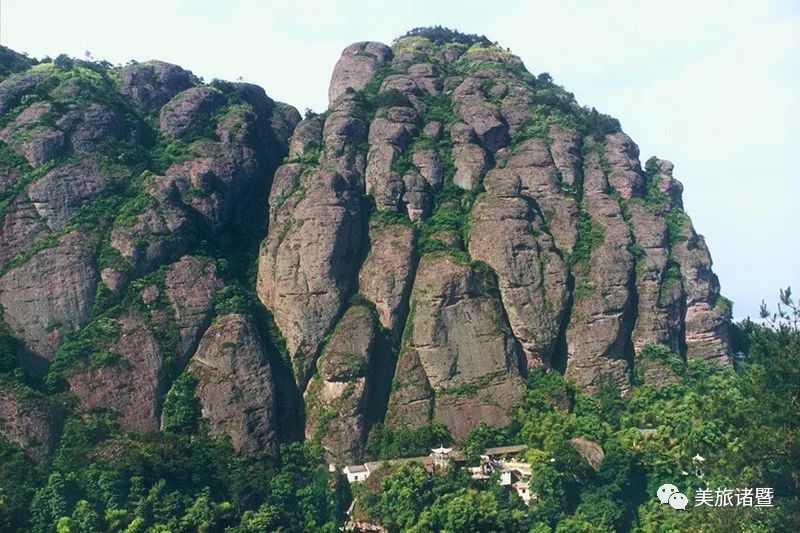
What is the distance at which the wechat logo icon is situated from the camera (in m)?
43.7

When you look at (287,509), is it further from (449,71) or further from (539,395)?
(449,71)

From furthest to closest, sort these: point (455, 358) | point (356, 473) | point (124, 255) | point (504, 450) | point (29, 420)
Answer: point (455, 358) → point (124, 255) → point (504, 450) → point (356, 473) → point (29, 420)

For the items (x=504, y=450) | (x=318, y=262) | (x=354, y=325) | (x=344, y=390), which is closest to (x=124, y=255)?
(x=318, y=262)

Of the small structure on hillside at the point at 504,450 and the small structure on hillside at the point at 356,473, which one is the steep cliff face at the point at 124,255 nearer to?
the small structure on hillside at the point at 356,473

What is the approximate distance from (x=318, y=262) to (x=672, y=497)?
25.1m

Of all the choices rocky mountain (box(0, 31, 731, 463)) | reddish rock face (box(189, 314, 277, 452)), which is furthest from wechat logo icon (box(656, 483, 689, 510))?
reddish rock face (box(189, 314, 277, 452))

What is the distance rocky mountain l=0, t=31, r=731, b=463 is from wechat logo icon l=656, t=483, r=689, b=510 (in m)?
9.30

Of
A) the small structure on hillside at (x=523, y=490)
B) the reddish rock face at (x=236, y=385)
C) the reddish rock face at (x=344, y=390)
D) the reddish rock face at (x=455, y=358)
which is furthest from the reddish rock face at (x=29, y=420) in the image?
the small structure on hillside at (x=523, y=490)

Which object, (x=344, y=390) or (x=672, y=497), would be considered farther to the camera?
(x=344, y=390)

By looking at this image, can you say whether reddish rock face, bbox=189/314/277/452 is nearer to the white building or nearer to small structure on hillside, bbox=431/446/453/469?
small structure on hillside, bbox=431/446/453/469

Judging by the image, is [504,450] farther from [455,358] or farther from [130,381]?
[130,381]

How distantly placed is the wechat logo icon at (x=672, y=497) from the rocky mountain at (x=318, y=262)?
30.5 feet

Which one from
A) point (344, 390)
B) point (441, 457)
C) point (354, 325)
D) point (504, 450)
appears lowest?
point (441, 457)

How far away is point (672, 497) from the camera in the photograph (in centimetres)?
4397
